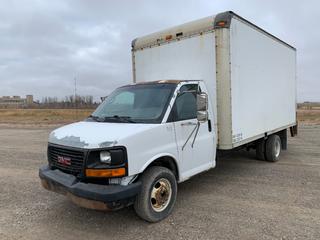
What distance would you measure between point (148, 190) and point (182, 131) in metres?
1.20

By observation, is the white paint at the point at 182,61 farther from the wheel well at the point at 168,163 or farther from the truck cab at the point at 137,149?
the wheel well at the point at 168,163

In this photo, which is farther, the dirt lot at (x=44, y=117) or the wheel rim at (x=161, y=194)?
the dirt lot at (x=44, y=117)

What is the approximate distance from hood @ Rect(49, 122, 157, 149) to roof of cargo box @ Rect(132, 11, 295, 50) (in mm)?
2464

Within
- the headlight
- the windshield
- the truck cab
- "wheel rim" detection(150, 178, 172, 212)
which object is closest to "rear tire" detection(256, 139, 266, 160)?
the truck cab

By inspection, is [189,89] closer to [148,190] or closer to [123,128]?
[123,128]

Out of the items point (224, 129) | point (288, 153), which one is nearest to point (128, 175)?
point (224, 129)

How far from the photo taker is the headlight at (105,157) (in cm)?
380

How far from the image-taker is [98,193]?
3.69 meters

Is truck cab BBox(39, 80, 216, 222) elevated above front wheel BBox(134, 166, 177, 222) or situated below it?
above

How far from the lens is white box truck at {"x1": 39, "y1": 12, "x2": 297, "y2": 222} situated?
3867 millimetres

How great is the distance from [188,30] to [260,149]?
4.17 m

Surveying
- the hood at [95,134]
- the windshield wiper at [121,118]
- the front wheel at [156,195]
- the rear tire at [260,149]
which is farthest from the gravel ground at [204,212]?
the windshield wiper at [121,118]

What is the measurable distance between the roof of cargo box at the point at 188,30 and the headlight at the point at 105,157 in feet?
10.6

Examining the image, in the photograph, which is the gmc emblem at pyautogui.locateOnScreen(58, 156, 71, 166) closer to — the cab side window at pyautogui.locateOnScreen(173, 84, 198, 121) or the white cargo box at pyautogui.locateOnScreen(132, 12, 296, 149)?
the cab side window at pyautogui.locateOnScreen(173, 84, 198, 121)
